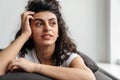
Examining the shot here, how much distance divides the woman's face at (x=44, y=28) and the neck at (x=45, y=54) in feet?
0.19

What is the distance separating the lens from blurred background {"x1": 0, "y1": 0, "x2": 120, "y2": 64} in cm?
217

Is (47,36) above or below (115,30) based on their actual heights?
above

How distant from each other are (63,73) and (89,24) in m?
1.15

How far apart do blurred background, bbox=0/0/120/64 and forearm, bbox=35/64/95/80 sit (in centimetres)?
99

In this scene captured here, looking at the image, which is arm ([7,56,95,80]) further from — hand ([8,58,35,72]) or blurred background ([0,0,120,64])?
blurred background ([0,0,120,64])

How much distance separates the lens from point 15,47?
4.33 feet

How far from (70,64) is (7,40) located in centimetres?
99

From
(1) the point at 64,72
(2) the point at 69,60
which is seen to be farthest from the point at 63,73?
(2) the point at 69,60

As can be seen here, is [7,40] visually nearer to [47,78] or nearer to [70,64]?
[70,64]

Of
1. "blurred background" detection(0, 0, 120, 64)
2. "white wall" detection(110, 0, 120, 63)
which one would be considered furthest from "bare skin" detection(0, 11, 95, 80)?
"white wall" detection(110, 0, 120, 63)

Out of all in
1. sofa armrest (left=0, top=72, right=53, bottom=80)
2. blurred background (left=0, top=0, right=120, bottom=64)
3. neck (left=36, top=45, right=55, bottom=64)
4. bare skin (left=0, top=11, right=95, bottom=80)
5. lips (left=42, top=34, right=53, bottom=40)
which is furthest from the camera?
blurred background (left=0, top=0, right=120, bottom=64)

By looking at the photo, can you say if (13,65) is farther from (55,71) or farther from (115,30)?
(115,30)

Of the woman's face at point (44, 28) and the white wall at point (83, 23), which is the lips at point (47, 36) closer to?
the woman's face at point (44, 28)

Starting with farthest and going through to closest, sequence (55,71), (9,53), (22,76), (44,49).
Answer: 1. (44,49)
2. (9,53)
3. (55,71)
4. (22,76)
